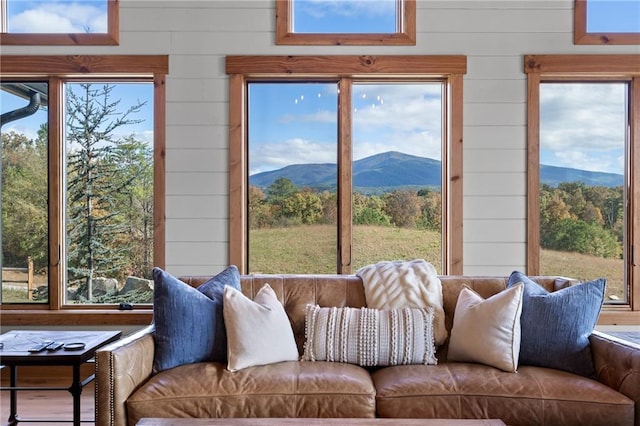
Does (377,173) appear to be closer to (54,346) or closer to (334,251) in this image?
(334,251)

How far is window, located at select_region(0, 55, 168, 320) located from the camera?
12.2 feet

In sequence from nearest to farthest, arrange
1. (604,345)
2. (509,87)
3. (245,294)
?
(604,345) < (245,294) < (509,87)

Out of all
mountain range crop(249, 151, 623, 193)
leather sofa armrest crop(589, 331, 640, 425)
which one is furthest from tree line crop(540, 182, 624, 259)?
leather sofa armrest crop(589, 331, 640, 425)

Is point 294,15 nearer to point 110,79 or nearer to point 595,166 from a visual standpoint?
point 110,79

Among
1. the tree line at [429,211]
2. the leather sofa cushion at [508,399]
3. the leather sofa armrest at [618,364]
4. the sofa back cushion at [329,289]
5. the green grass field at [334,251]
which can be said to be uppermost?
the tree line at [429,211]

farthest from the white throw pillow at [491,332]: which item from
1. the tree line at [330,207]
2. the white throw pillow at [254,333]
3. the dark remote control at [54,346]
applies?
the dark remote control at [54,346]

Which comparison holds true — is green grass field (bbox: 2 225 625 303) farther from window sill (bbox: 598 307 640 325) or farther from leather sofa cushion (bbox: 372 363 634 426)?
leather sofa cushion (bbox: 372 363 634 426)

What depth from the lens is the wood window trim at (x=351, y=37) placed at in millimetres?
3592

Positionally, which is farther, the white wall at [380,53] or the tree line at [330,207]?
the tree line at [330,207]

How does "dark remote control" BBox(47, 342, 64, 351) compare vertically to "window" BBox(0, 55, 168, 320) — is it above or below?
below

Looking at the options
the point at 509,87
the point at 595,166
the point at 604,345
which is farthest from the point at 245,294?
the point at 595,166

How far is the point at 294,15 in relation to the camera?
12.1 feet

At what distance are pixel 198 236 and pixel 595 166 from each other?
312 centimetres

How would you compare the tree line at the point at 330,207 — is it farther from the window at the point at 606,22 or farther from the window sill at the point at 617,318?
the window at the point at 606,22
